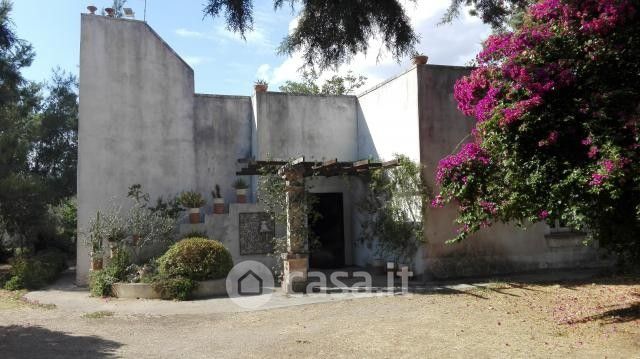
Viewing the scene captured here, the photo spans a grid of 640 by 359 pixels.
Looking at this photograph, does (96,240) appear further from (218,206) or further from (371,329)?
(371,329)

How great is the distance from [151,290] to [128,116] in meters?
4.94

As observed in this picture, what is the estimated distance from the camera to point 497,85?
25.2 ft

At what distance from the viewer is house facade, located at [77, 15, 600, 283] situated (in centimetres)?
1184

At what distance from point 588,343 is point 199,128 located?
10.4 meters

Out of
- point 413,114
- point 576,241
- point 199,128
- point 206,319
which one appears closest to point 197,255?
point 206,319

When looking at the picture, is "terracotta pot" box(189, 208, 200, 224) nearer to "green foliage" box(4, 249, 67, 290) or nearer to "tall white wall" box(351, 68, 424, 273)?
"green foliage" box(4, 249, 67, 290)

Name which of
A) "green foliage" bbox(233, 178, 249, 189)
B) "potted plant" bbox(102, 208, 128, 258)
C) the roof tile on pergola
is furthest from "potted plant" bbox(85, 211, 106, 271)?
the roof tile on pergola

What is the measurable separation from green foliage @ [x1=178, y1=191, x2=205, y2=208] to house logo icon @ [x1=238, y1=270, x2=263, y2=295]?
2192 mm

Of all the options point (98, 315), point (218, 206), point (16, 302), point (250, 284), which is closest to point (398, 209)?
point (250, 284)

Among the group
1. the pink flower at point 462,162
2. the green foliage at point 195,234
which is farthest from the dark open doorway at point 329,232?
the pink flower at point 462,162

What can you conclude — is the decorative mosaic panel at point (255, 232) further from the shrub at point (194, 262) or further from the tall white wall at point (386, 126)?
the tall white wall at point (386, 126)

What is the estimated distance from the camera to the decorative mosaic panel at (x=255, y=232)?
13.0m

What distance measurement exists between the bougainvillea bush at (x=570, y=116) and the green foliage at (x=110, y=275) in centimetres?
761

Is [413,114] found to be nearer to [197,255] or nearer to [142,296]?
[197,255]
